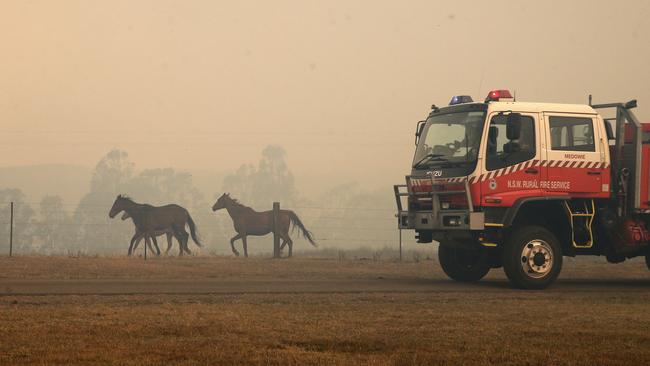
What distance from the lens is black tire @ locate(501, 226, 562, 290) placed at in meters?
17.9

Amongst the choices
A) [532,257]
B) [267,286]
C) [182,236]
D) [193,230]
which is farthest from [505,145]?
[182,236]

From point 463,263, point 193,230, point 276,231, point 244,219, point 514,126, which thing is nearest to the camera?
point 514,126

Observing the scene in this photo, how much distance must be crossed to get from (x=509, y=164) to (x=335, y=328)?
740 cm

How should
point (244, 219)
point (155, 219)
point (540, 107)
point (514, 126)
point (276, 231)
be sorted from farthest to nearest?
1. point (244, 219)
2. point (155, 219)
3. point (276, 231)
4. point (540, 107)
5. point (514, 126)

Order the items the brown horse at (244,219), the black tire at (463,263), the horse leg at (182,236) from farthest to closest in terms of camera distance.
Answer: the brown horse at (244,219)
the horse leg at (182,236)
the black tire at (463,263)

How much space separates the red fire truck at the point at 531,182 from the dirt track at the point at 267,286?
802mm

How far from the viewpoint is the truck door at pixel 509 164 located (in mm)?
17703

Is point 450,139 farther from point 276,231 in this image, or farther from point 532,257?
point 276,231

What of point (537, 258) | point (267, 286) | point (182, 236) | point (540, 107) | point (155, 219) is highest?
point (540, 107)

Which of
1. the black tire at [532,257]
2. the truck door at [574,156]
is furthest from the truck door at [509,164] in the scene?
the black tire at [532,257]

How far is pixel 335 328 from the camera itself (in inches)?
448

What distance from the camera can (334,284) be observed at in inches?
736

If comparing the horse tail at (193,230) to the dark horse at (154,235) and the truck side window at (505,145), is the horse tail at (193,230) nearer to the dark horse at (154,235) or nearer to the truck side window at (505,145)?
the dark horse at (154,235)

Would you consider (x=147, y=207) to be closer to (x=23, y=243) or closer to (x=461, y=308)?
(x=461, y=308)
